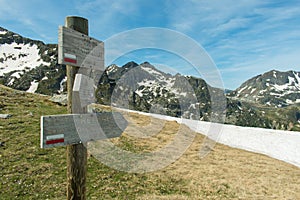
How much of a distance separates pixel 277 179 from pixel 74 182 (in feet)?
46.7

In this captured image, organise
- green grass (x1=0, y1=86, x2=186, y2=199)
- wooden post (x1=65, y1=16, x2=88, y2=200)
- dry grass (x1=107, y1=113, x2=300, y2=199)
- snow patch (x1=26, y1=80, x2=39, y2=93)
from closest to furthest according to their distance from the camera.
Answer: wooden post (x1=65, y1=16, x2=88, y2=200), green grass (x1=0, y1=86, x2=186, y2=199), dry grass (x1=107, y1=113, x2=300, y2=199), snow patch (x1=26, y1=80, x2=39, y2=93)

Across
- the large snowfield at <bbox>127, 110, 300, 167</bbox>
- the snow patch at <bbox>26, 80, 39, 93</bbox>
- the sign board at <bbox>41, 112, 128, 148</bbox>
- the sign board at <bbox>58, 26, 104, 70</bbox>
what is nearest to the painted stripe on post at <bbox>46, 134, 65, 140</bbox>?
the sign board at <bbox>41, 112, 128, 148</bbox>

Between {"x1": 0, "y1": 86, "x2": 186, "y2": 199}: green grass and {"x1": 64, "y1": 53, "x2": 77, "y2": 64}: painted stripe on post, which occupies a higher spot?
{"x1": 64, "y1": 53, "x2": 77, "y2": 64}: painted stripe on post

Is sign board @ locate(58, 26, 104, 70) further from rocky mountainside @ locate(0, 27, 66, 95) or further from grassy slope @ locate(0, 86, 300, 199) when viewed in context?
rocky mountainside @ locate(0, 27, 66, 95)

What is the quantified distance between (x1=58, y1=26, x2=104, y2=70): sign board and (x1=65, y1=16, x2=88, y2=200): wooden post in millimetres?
245

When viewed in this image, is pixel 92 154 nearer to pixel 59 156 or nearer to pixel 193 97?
pixel 59 156

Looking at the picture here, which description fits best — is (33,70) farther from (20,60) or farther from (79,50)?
(79,50)

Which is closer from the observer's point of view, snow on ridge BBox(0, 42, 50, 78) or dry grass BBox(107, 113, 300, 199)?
dry grass BBox(107, 113, 300, 199)

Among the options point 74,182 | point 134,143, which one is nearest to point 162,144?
point 134,143

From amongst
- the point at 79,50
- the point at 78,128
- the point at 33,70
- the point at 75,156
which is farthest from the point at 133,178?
the point at 33,70

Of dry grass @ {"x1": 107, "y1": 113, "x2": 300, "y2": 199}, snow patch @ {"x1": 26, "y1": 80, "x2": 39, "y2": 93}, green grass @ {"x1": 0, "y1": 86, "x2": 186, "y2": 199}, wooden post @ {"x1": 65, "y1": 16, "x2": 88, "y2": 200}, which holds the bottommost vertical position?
dry grass @ {"x1": 107, "y1": 113, "x2": 300, "y2": 199}

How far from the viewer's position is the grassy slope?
10.5 meters

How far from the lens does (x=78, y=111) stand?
5.09m

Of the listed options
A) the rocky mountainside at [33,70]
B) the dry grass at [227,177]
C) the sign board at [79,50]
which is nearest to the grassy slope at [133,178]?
the dry grass at [227,177]
